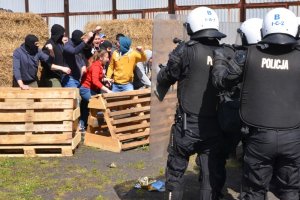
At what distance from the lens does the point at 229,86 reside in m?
4.14

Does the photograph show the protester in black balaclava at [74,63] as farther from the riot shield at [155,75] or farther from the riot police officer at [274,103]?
the riot police officer at [274,103]

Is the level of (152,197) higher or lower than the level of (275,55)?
lower

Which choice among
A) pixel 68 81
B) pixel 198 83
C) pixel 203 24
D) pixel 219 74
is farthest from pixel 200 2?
pixel 219 74

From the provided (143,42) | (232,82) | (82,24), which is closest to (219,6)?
(143,42)

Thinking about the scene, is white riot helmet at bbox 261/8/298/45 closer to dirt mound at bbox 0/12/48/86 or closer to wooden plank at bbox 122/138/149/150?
wooden plank at bbox 122/138/149/150

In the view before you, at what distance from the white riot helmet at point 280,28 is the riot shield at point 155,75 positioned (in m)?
2.71

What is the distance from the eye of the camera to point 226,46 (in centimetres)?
479

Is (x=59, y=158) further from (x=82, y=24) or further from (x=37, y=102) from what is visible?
(x=82, y=24)

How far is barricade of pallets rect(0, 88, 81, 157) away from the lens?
7281mm

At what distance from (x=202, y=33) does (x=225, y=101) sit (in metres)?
0.71

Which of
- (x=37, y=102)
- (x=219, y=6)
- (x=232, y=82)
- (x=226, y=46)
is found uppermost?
(x=219, y=6)

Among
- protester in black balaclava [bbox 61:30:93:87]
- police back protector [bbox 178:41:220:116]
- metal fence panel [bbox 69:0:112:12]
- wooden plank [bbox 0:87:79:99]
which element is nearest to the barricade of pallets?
wooden plank [bbox 0:87:79:99]

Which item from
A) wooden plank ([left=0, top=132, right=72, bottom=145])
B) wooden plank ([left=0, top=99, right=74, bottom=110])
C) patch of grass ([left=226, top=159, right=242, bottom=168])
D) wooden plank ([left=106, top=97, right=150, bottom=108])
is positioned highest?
wooden plank ([left=0, top=99, right=74, bottom=110])

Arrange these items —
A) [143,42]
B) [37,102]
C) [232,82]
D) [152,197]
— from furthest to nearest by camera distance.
→ [143,42], [37,102], [152,197], [232,82]
